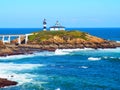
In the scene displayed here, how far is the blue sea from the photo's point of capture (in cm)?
6047

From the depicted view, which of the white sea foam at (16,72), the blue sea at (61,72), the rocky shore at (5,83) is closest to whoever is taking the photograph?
the rocky shore at (5,83)

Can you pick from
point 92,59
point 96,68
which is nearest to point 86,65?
point 96,68

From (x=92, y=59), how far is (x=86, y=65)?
1263cm

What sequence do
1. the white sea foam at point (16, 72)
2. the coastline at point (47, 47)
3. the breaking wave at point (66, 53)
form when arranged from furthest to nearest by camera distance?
the coastline at point (47, 47)
the breaking wave at point (66, 53)
the white sea foam at point (16, 72)

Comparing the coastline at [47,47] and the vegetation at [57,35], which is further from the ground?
the vegetation at [57,35]

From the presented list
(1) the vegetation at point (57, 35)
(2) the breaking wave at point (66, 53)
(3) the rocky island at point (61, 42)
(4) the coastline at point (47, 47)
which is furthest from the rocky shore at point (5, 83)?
(1) the vegetation at point (57, 35)

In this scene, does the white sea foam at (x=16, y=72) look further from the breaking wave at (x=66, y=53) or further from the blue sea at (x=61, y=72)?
the breaking wave at (x=66, y=53)

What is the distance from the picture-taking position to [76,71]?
76.6m

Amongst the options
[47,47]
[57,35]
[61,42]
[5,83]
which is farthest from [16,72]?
[57,35]

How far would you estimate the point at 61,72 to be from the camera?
245 feet

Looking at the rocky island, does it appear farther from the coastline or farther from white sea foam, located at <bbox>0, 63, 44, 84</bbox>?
white sea foam, located at <bbox>0, 63, 44, 84</bbox>

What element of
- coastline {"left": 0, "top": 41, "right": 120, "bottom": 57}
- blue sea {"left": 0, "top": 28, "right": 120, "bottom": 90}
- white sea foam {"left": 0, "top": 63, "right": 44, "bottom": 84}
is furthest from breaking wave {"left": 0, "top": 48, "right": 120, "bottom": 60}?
white sea foam {"left": 0, "top": 63, "right": 44, "bottom": 84}

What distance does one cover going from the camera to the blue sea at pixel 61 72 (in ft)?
198

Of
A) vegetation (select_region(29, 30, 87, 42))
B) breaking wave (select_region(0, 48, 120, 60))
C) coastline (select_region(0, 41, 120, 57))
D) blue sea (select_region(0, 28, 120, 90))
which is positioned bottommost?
blue sea (select_region(0, 28, 120, 90))
